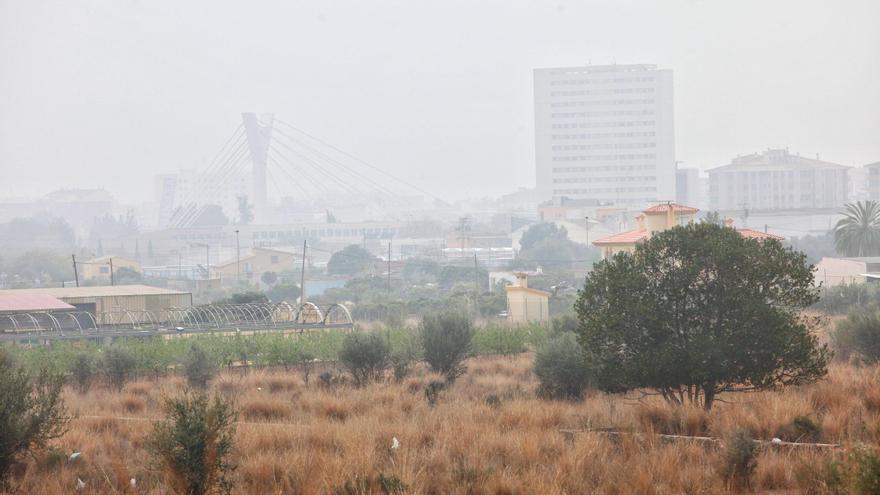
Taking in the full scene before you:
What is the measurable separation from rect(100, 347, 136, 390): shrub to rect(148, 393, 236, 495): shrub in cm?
1006

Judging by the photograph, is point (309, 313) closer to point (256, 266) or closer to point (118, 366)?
point (118, 366)

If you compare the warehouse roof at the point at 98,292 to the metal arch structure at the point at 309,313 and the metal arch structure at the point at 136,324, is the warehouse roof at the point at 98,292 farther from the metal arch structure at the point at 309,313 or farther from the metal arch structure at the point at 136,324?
the metal arch structure at the point at 309,313

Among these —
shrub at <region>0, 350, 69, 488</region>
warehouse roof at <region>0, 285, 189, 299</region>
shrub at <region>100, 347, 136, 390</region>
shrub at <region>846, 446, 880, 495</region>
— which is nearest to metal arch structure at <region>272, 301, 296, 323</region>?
warehouse roof at <region>0, 285, 189, 299</region>

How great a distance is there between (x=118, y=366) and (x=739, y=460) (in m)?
12.1

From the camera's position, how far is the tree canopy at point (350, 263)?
7231cm

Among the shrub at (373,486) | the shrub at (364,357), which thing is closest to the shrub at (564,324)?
the shrub at (364,357)

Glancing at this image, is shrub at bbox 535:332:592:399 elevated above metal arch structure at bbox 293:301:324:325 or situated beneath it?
elevated above

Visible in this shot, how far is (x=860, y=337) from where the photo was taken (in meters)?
15.8

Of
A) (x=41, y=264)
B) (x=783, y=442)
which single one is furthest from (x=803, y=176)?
(x=783, y=442)

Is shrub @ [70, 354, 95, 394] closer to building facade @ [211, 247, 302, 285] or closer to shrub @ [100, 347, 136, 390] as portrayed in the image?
shrub @ [100, 347, 136, 390]

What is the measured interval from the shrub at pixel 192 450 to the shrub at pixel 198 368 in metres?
8.52

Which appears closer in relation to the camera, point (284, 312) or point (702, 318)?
point (702, 318)

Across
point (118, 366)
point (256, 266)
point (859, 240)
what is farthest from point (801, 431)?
point (256, 266)

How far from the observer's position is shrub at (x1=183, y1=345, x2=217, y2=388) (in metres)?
16.4
